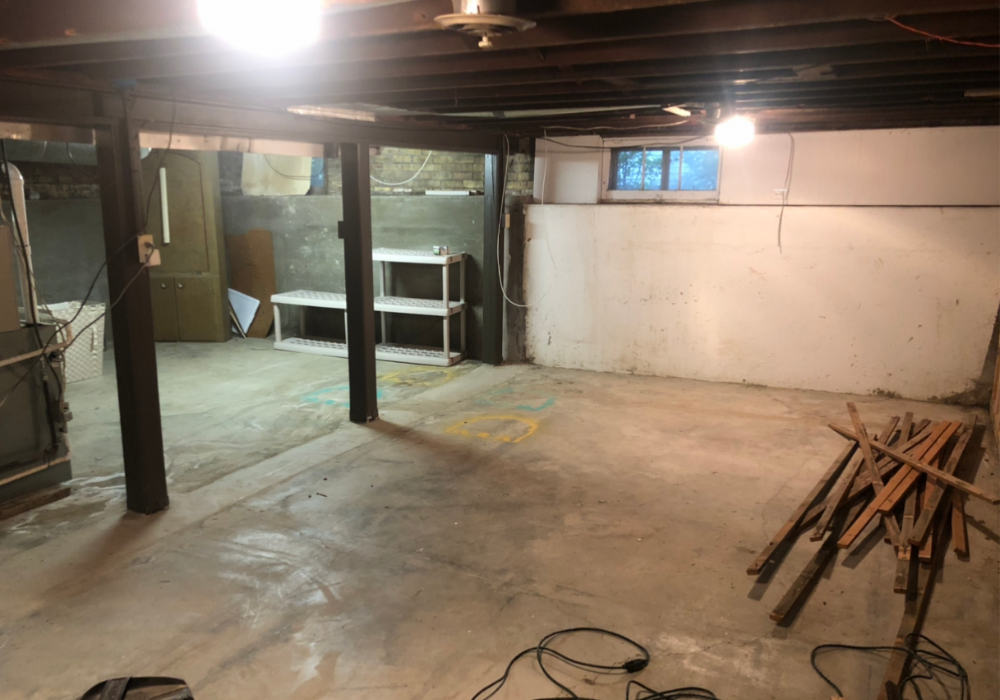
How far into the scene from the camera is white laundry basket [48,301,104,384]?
606 cm

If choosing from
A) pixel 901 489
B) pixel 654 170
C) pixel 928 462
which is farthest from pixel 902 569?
pixel 654 170

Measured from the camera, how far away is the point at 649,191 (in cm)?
650

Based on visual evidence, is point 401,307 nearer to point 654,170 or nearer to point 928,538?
point 654,170

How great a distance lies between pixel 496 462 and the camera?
14.4 feet

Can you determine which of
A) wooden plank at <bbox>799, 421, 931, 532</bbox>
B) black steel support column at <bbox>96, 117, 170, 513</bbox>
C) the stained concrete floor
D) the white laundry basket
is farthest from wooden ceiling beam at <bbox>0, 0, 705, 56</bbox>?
the white laundry basket

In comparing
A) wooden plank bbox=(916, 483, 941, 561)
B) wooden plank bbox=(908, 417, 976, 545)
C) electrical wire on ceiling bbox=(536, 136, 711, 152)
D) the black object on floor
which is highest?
electrical wire on ceiling bbox=(536, 136, 711, 152)

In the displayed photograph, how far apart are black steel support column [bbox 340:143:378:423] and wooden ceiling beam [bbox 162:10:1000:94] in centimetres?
132

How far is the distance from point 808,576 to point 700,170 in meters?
4.18

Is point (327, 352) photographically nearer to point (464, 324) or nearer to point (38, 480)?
point (464, 324)

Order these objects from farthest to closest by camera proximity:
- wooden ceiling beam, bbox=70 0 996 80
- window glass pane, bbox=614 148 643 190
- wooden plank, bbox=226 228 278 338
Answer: wooden plank, bbox=226 228 278 338
window glass pane, bbox=614 148 643 190
wooden ceiling beam, bbox=70 0 996 80

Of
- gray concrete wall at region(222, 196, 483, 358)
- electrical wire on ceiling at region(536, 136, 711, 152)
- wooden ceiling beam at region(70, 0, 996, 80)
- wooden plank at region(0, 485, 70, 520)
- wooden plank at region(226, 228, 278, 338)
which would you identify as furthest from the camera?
wooden plank at region(226, 228, 278, 338)

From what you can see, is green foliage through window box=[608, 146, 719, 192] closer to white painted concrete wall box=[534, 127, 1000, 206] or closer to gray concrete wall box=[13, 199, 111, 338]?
white painted concrete wall box=[534, 127, 1000, 206]

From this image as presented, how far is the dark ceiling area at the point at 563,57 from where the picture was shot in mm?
2197

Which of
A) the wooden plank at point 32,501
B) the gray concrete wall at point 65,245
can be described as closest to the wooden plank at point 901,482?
the wooden plank at point 32,501
